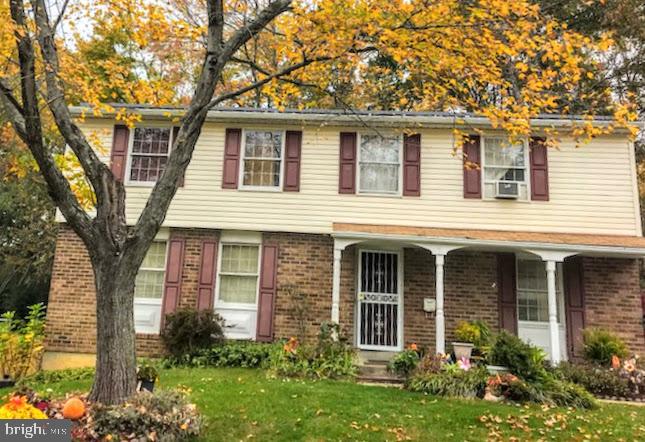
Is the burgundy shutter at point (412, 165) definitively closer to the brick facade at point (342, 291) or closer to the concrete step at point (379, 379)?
the brick facade at point (342, 291)

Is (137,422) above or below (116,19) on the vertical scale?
below

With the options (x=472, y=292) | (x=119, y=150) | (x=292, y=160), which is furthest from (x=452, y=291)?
(x=119, y=150)

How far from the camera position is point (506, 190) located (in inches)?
384

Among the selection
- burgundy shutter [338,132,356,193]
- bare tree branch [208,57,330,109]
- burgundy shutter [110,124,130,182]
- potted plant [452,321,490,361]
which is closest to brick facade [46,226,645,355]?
potted plant [452,321,490,361]

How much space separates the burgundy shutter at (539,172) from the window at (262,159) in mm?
5605

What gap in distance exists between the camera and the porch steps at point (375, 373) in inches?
307

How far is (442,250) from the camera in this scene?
8852mm

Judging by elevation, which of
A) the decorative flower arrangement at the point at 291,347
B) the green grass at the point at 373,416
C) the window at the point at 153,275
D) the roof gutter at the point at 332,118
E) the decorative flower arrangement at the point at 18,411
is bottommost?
the green grass at the point at 373,416

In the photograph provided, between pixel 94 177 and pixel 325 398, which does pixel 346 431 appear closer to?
pixel 325 398

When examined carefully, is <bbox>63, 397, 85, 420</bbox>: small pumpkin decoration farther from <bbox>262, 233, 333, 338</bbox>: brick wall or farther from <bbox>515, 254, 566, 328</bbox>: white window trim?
<bbox>515, 254, 566, 328</bbox>: white window trim

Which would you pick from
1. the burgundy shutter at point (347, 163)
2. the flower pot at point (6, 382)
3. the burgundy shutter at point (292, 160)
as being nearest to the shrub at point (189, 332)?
the flower pot at point (6, 382)

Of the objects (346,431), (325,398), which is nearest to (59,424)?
(346,431)

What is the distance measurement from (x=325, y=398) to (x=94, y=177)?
414 centimetres

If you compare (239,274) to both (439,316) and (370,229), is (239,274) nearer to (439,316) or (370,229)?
(370,229)
